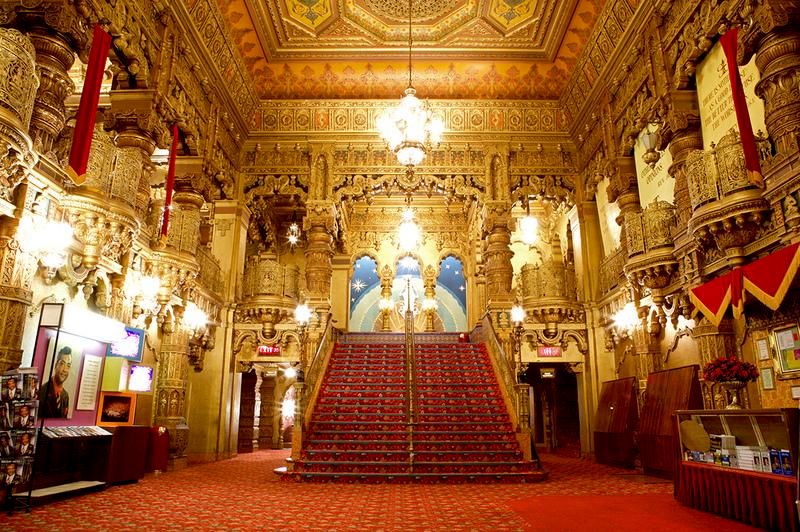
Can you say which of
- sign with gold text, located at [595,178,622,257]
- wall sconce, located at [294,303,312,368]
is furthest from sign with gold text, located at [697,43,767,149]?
wall sconce, located at [294,303,312,368]

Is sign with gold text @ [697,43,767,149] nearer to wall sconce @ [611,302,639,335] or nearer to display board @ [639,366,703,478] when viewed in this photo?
wall sconce @ [611,302,639,335]

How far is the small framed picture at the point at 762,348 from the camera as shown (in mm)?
6184

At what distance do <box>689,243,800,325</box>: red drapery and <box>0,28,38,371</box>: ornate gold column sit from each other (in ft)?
24.6

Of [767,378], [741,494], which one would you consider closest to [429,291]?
[767,378]

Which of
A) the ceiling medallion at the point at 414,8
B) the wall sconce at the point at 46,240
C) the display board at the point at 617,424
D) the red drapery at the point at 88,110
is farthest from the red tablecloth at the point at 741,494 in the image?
the ceiling medallion at the point at 414,8

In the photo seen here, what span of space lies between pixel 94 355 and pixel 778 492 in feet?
26.8

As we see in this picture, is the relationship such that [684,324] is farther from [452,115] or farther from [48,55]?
[48,55]

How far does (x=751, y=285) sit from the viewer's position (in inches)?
230

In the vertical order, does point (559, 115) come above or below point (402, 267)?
above

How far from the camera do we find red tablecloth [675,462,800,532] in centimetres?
423

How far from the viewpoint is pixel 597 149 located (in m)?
12.1

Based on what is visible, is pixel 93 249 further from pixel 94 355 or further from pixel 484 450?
pixel 484 450

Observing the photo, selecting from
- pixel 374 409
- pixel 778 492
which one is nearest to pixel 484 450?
pixel 374 409

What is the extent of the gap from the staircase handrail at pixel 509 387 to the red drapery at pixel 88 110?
23.4ft
